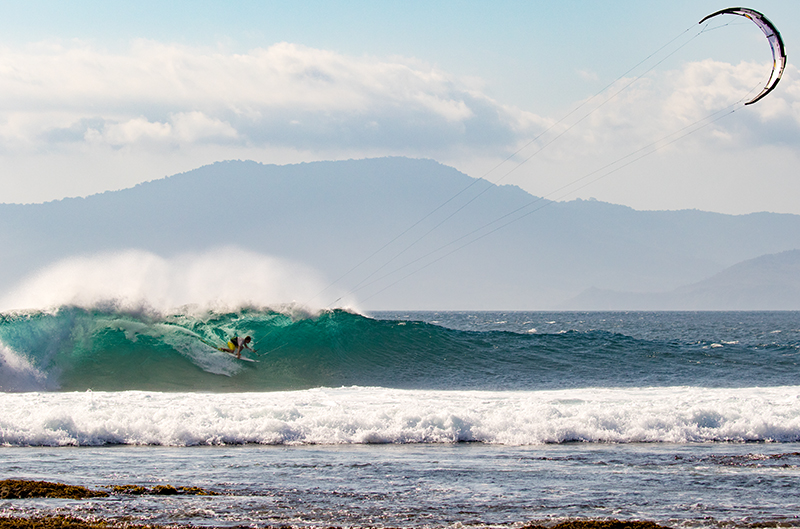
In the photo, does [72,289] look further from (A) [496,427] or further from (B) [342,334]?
(A) [496,427]

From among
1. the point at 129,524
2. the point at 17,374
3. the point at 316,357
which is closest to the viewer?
the point at 129,524

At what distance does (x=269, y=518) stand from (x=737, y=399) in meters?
10.4

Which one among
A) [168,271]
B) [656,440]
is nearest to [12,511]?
[656,440]

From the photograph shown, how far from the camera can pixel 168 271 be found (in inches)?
984

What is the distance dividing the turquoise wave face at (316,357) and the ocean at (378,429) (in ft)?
0.24

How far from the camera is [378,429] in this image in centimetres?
1143

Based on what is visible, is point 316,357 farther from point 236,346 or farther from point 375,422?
point 375,422

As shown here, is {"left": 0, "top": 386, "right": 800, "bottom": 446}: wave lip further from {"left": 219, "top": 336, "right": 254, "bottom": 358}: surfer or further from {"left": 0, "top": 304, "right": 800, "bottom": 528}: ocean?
{"left": 219, "top": 336, "right": 254, "bottom": 358}: surfer

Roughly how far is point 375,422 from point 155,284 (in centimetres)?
1371

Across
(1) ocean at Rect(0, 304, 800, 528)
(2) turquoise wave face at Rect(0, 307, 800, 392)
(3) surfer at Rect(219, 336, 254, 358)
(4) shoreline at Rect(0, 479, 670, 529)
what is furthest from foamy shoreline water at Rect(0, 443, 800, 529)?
(3) surfer at Rect(219, 336, 254, 358)

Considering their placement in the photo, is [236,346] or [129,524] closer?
[129,524]

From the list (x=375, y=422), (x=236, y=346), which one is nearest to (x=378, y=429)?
(x=375, y=422)

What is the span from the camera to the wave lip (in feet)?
36.0

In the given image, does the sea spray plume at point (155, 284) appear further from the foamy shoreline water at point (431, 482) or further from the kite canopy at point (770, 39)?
the kite canopy at point (770, 39)
